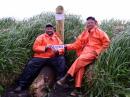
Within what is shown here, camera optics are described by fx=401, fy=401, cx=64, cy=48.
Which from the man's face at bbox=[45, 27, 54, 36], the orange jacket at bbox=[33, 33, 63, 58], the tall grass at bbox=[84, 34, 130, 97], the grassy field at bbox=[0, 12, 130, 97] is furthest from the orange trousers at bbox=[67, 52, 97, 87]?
the man's face at bbox=[45, 27, 54, 36]

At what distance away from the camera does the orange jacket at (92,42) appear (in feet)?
30.0

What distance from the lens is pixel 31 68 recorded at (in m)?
9.35

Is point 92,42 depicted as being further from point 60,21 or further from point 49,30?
point 60,21

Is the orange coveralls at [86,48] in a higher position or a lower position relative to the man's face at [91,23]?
lower

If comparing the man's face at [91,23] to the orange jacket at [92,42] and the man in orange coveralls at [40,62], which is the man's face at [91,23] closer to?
the orange jacket at [92,42]

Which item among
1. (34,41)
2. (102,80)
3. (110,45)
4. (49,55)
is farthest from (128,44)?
(34,41)

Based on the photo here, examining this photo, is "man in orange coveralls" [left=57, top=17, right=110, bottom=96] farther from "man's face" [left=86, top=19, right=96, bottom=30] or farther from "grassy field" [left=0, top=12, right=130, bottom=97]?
"grassy field" [left=0, top=12, right=130, bottom=97]

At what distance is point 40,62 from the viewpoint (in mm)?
9391

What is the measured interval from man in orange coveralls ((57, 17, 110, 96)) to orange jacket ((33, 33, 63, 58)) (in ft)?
1.17

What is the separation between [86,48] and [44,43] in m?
1.09

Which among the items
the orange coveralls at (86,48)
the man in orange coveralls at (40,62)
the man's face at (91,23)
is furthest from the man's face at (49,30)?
the man's face at (91,23)

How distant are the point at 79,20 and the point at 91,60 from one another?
2.90 metres

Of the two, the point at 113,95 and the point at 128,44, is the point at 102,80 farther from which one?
the point at 128,44

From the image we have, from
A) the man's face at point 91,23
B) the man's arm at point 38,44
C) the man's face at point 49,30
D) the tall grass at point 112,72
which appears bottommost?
the tall grass at point 112,72
